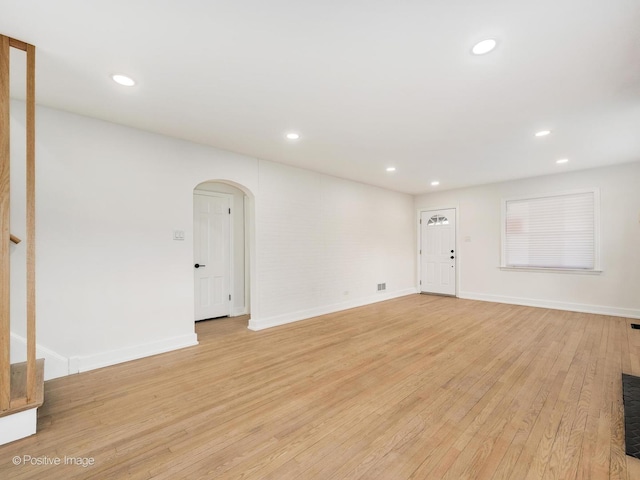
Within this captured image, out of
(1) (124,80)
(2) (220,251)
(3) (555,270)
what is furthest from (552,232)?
(1) (124,80)

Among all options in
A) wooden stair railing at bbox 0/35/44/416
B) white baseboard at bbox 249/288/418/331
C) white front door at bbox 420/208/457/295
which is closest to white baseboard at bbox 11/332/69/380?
wooden stair railing at bbox 0/35/44/416

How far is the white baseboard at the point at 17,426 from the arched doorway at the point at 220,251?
2.93 meters

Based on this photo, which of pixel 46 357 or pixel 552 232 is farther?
pixel 552 232

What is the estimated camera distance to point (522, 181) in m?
6.12

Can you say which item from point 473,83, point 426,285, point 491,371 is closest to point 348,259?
point 426,285

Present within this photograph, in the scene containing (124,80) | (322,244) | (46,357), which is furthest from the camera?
(322,244)

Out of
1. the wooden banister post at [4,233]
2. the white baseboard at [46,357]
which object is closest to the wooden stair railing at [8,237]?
the wooden banister post at [4,233]

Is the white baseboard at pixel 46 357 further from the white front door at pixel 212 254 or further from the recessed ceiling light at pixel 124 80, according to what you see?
the recessed ceiling light at pixel 124 80

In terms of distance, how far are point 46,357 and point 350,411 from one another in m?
2.92

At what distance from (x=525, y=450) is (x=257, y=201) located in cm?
402

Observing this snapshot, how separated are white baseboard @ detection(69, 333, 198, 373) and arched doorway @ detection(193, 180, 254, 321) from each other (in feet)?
4.25

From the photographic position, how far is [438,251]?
24.4 ft

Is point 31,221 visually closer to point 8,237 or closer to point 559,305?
point 8,237

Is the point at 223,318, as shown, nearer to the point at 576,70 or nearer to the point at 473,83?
the point at 473,83
